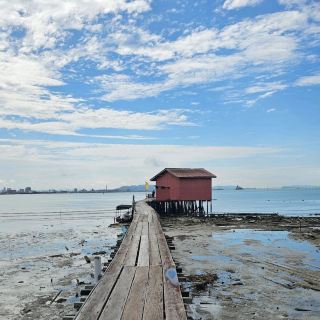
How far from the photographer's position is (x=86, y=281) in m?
15.7

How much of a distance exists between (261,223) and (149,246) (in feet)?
88.4

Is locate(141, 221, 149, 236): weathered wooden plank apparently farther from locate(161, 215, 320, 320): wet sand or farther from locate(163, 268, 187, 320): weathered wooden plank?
locate(163, 268, 187, 320): weathered wooden plank

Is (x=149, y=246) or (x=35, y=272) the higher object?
(x=149, y=246)

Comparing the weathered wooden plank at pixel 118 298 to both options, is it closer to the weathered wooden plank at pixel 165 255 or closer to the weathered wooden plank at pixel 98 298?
the weathered wooden plank at pixel 98 298

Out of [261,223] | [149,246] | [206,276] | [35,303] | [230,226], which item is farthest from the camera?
[261,223]

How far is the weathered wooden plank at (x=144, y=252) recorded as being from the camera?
11461 millimetres

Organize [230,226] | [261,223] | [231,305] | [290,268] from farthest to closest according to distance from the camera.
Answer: [261,223]
[230,226]
[290,268]
[231,305]

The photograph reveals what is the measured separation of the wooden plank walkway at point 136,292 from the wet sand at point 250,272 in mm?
1390

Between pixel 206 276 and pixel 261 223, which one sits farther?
pixel 261 223

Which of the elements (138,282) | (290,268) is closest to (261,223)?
(290,268)

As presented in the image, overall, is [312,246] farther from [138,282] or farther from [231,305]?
[138,282]

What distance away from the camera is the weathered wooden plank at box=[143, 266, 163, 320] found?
6879 millimetres

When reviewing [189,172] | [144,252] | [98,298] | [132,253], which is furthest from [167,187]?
[98,298]

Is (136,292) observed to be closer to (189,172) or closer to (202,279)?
(202,279)
